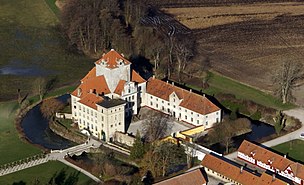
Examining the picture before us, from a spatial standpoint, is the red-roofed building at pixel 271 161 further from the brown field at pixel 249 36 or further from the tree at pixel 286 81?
the brown field at pixel 249 36

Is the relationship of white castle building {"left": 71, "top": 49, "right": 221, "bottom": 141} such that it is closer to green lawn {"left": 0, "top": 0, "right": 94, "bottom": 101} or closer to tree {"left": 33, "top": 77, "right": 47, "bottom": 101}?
tree {"left": 33, "top": 77, "right": 47, "bottom": 101}

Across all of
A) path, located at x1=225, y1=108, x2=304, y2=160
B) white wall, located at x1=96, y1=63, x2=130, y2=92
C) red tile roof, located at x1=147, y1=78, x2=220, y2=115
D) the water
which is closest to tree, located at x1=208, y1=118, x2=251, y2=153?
path, located at x1=225, y1=108, x2=304, y2=160

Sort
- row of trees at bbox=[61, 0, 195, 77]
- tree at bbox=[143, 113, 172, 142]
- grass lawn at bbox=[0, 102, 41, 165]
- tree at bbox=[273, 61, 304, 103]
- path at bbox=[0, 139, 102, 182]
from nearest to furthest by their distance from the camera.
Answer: path at bbox=[0, 139, 102, 182] < grass lawn at bbox=[0, 102, 41, 165] < tree at bbox=[143, 113, 172, 142] < tree at bbox=[273, 61, 304, 103] < row of trees at bbox=[61, 0, 195, 77]

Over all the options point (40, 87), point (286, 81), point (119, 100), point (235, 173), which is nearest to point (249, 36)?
point (286, 81)

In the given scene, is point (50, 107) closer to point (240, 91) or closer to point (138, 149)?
point (138, 149)

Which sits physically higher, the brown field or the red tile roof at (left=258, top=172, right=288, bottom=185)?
the red tile roof at (left=258, top=172, right=288, bottom=185)

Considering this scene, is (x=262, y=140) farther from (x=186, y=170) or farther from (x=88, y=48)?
(x=88, y=48)

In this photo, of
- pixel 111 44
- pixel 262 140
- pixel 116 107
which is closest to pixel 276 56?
pixel 111 44
